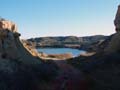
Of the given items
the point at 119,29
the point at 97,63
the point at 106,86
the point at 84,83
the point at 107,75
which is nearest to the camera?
the point at 106,86

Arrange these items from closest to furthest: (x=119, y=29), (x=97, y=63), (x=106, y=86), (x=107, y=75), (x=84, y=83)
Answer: (x=106, y=86) → (x=84, y=83) → (x=107, y=75) → (x=97, y=63) → (x=119, y=29)

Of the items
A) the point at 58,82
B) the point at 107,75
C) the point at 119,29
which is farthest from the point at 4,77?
the point at 119,29

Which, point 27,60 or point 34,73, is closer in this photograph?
point 34,73

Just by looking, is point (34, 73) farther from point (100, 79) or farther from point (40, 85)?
point (100, 79)

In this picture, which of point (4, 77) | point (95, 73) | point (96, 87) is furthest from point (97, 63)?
point (4, 77)

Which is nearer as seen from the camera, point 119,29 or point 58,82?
point 58,82

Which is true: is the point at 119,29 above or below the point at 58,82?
above

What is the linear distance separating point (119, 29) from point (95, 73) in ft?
56.8

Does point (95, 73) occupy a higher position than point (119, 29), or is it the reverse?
point (119, 29)

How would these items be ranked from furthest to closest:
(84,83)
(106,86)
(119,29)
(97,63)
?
(119,29)
(97,63)
(84,83)
(106,86)

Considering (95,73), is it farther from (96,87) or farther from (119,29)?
(119,29)

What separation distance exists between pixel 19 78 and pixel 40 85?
5.25 feet

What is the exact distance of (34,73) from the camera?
24.5 m

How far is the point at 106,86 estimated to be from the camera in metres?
21.6
